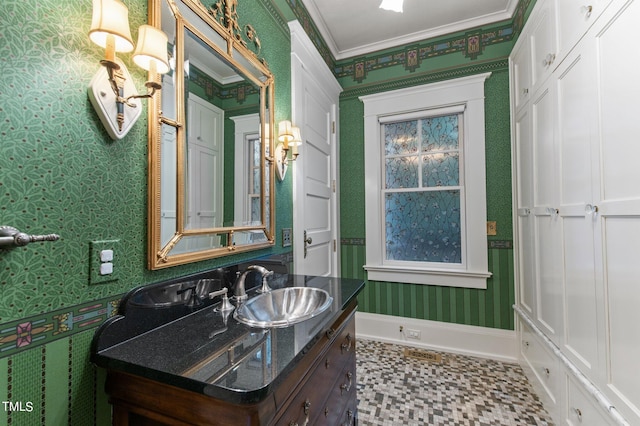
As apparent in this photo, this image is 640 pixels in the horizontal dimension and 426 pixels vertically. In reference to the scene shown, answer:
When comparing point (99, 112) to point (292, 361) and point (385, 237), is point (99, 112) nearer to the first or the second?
point (292, 361)

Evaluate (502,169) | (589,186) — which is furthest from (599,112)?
(502,169)

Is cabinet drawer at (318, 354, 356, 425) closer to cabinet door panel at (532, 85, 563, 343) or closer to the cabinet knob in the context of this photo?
cabinet door panel at (532, 85, 563, 343)

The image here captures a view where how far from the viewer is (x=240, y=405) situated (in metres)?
0.70

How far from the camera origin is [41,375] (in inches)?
29.9

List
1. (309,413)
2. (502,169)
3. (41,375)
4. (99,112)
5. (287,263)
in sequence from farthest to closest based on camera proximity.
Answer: (502,169) < (287,263) < (309,413) < (99,112) < (41,375)

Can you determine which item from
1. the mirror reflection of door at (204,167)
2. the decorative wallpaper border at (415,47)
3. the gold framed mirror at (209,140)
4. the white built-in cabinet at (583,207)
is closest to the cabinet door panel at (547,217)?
the white built-in cabinet at (583,207)

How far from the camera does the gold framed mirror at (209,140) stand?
43.6 inches

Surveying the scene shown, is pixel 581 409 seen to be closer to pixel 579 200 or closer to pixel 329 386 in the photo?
pixel 579 200

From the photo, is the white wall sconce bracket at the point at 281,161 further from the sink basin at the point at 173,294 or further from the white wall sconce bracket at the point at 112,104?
the white wall sconce bracket at the point at 112,104

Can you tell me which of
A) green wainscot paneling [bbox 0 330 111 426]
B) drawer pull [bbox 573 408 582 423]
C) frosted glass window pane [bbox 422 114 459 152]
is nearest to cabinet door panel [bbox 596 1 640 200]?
drawer pull [bbox 573 408 582 423]

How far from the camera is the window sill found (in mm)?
2635

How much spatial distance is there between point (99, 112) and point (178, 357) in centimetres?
77

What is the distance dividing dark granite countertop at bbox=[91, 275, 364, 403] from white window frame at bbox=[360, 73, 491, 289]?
1897 mm

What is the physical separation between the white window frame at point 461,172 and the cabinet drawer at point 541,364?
53 cm
